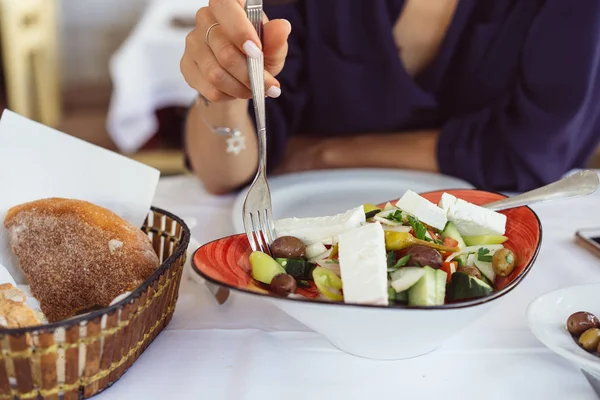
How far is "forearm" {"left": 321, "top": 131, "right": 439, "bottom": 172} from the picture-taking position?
1149mm

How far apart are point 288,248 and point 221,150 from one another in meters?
0.51

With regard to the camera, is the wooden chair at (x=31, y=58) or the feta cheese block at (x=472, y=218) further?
the wooden chair at (x=31, y=58)

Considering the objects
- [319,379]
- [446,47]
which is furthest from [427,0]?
[319,379]

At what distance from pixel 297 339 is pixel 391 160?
0.62 meters

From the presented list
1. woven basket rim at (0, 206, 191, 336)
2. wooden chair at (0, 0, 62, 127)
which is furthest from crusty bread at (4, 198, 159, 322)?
wooden chair at (0, 0, 62, 127)

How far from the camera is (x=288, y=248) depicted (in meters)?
Result: 0.58

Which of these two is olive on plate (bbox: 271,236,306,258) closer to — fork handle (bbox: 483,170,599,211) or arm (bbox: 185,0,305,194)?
fork handle (bbox: 483,170,599,211)

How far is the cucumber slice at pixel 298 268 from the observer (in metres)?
0.56

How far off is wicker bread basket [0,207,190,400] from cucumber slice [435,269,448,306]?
0.76 feet

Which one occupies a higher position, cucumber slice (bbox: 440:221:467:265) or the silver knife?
cucumber slice (bbox: 440:221:467:265)

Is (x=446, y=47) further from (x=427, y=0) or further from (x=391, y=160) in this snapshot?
(x=391, y=160)

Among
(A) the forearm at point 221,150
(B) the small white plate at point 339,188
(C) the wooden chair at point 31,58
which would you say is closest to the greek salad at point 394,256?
(B) the small white plate at point 339,188

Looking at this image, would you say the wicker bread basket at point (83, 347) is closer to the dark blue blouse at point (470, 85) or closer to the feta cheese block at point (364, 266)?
the feta cheese block at point (364, 266)

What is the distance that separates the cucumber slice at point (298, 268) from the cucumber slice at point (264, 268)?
1 cm
